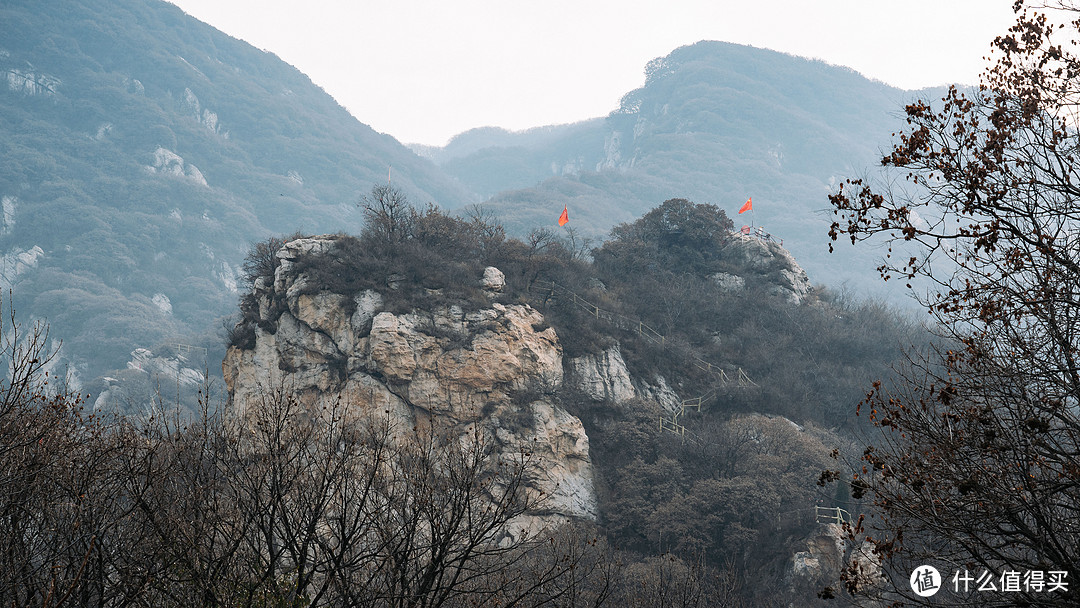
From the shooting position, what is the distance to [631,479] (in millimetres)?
26000

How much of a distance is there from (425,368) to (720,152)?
416 ft

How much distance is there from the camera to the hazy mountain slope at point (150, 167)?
9156cm

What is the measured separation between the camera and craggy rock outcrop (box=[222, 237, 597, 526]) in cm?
2564

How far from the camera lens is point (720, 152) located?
463 ft

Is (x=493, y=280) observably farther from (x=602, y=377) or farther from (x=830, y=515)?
(x=830, y=515)

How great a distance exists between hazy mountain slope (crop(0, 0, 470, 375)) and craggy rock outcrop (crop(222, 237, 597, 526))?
5511cm

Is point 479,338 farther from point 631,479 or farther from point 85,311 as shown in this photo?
point 85,311

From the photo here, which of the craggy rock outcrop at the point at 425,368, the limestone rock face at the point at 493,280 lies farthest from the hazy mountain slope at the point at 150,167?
the limestone rock face at the point at 493,280

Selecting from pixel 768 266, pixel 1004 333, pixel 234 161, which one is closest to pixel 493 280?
pixel 768 266

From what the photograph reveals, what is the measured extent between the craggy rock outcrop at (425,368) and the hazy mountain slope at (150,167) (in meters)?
55.1

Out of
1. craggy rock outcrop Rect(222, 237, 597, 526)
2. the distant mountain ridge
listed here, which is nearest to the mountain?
the distant mountain ridge

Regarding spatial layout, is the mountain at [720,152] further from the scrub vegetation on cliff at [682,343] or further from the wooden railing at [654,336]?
the wooden railing at [654,336]

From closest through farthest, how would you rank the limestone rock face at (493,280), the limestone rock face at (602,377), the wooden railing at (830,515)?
the wooden railing at (830,515) → the limestone rock face at (602,377) → the limestone rock face at (493,280)

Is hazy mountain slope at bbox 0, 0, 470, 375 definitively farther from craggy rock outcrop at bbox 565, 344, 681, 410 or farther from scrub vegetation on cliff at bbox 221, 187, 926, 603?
craggy rock outcrop at bbox 565, 344, 681, 410
